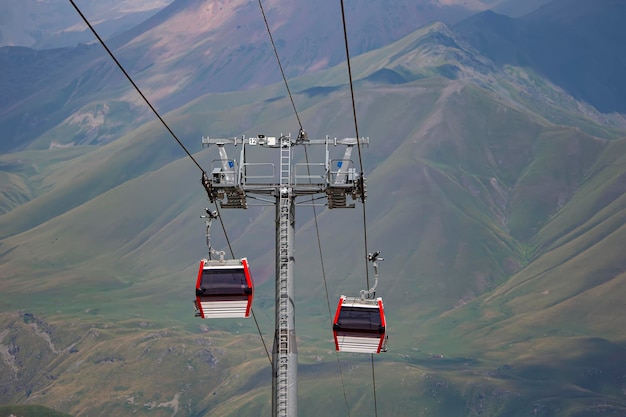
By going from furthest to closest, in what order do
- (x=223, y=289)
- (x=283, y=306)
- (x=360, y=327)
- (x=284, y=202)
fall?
(x=360, y=327) → (x=223, y=289) → (x=284, y=202) → (x=283, y=306)

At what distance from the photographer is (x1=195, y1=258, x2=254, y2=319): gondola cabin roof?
1112 inches

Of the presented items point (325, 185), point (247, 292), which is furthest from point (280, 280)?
point (325, 185)

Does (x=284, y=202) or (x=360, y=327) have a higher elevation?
(x=284, y=202)

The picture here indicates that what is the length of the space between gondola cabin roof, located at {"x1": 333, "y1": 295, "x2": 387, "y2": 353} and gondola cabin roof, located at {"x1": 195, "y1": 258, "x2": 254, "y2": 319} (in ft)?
8.52

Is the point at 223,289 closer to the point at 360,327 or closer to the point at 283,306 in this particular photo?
the point at 283,306

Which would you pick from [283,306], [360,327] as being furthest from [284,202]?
[360,327]

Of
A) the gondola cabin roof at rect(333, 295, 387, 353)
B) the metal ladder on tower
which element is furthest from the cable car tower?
the gondola cabin roof at rect(333, 295, 387, 353)

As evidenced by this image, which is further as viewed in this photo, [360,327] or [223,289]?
[360,327]

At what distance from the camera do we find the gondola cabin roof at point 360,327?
2945 centimetres

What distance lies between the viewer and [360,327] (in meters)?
29.5

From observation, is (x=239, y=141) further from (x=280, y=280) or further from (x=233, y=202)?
(x=280, y=280)

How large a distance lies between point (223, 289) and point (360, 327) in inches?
148

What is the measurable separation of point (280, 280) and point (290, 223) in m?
1.54

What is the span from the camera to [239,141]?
29875 millimetres
